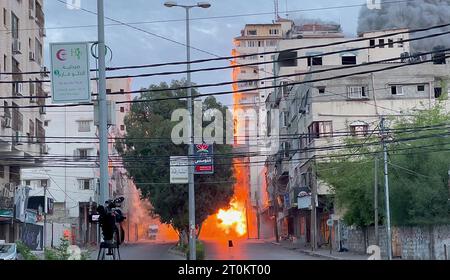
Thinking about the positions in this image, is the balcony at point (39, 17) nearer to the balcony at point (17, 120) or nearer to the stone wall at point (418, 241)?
the balcony at point (17, 120)

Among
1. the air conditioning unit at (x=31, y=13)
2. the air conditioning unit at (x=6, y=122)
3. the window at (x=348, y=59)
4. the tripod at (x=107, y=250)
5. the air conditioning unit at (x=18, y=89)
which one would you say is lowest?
the tripod at (x=107, y=250)

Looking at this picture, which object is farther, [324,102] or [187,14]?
[324,102]

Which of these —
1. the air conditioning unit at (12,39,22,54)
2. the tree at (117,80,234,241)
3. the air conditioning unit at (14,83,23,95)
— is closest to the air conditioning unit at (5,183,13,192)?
the air conditioning unit at (14,83,23,95)

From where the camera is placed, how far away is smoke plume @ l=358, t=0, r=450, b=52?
95812 mm

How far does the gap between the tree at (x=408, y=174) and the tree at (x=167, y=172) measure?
782cm

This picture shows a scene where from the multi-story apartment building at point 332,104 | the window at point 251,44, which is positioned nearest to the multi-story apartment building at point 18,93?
the multi-story apartment building at point 332,104

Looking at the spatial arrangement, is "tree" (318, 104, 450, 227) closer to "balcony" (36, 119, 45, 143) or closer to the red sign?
the red sign

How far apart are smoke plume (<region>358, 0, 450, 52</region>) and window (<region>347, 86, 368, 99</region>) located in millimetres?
37559

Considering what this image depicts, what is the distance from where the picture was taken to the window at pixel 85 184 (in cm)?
7306

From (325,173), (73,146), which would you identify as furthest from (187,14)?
(73,146)

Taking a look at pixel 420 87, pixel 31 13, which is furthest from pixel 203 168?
pixel 420 87

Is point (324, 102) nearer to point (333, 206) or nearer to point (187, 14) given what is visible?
point (333, 206)
